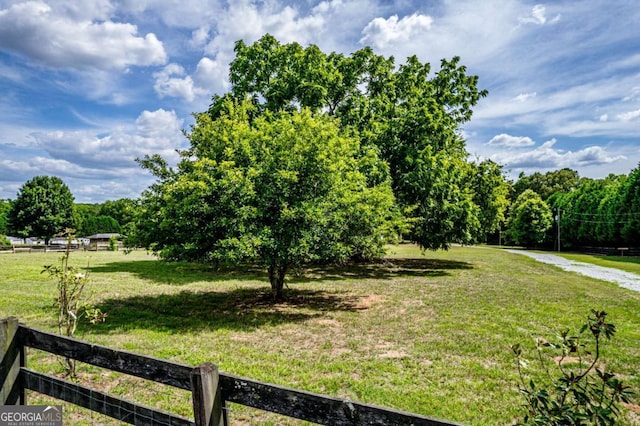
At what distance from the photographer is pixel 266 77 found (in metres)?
20.5

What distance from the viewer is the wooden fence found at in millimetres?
2311

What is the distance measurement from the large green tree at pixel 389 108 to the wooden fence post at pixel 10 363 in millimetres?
16146

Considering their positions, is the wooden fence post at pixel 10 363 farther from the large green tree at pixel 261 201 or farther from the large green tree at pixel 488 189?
the large green tree at pixel 488 189

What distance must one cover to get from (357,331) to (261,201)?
4088mm

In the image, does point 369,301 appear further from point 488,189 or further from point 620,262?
point 620,262

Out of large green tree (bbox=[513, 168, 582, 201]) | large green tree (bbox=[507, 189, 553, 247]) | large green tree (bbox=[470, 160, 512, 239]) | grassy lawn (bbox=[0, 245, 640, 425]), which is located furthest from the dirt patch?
large green tree (bbox=[513, 168, 582, 201])

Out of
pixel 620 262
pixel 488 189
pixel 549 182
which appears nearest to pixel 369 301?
pixel 488 189

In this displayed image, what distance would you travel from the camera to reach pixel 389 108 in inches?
890

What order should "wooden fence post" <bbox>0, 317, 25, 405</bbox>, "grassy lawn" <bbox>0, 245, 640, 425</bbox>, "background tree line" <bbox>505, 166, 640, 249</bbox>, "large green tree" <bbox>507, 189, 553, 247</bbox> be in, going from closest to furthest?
"wooden fence post" <bbox>0, 317, 25, 405</bbox> < "grassy lawn" <bbox>0, 245, 640, 425</bbox> < "background tree line" <bbox>505, 166, 640, 249</bbox> < "large green tree" <bbox>507, 189, 553, 247</bbox>

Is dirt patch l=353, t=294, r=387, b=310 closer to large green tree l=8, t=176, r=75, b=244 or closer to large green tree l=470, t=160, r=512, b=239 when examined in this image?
large green tree l=470, t=160, r=512, b=239

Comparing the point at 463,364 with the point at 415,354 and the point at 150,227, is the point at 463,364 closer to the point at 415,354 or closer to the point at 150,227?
the point at 415,354

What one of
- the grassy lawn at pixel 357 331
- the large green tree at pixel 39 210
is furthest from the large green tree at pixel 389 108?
the large green tree at pixel 39 210

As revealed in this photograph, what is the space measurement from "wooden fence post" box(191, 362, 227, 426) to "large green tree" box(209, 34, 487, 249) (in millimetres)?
16929

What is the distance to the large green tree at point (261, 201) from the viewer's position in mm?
9969
